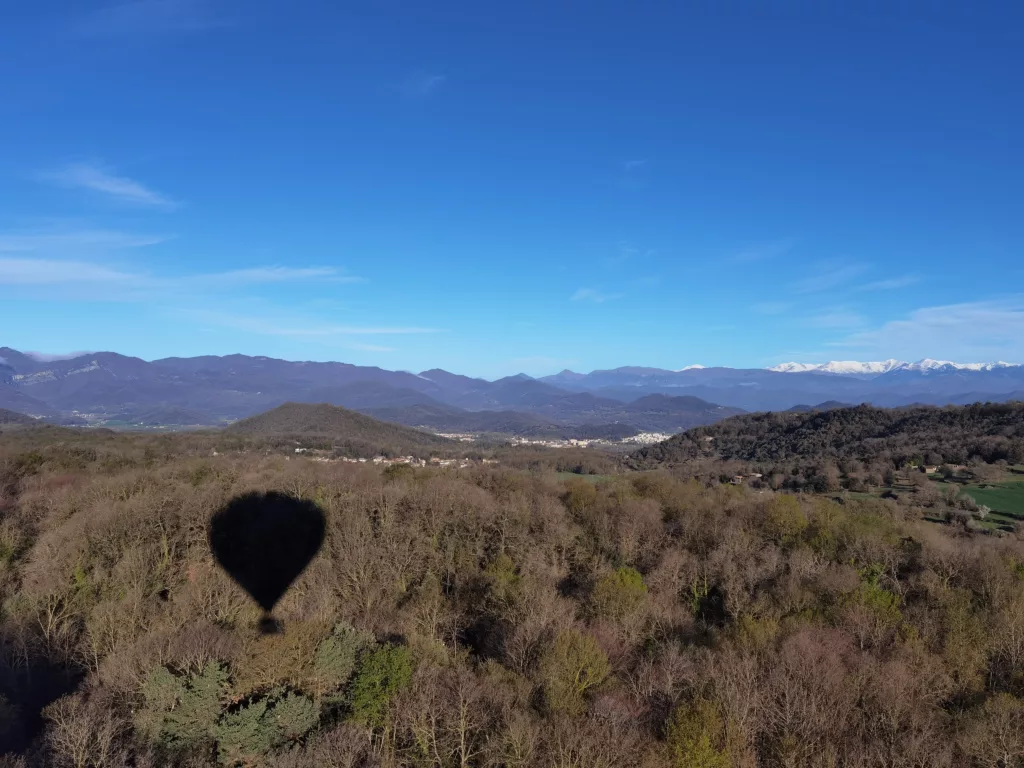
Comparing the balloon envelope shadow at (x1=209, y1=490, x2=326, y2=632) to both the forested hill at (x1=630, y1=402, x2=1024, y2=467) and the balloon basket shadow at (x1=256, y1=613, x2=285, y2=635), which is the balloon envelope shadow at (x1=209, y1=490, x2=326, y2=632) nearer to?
the balloon basket shadow at (x1=256, y1=613, x2=285, y2=635)

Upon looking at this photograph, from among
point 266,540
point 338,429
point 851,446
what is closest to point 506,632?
point 266,540

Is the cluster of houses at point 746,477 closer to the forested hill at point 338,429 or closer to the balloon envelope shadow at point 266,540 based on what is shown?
the balloon envelope shadow at point 266,540

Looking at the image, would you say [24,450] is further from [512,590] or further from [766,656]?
[766,656]

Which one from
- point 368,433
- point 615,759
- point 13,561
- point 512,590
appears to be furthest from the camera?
point 368,433

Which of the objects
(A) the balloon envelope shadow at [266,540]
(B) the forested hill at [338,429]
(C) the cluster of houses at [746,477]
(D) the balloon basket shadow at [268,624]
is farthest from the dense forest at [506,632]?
(B) the forested hill at [338,429]

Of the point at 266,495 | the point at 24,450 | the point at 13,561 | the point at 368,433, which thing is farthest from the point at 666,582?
the point at 368,433

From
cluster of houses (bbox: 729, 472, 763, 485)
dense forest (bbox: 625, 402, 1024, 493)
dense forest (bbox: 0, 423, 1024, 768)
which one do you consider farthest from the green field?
cluster of houses (bbox: 729, 472, 763, 485)
